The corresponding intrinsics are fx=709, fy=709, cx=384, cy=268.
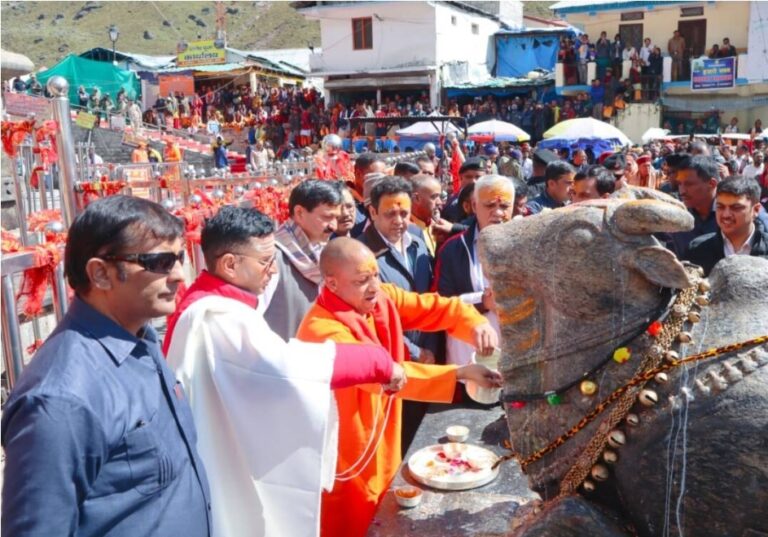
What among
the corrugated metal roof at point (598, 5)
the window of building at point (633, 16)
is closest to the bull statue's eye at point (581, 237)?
the corrugated metal roof at point (598, 5)

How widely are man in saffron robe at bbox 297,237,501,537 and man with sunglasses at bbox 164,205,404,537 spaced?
35 cm

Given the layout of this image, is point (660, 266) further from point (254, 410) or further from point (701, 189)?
point (701, 189)

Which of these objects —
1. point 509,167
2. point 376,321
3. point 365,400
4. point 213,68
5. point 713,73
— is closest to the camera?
point 365,400

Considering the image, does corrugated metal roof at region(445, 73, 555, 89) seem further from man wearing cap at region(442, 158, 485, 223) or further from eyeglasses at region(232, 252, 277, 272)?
eyeglasses at region(232, 252, 277, 272)

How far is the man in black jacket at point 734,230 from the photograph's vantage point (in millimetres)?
3422

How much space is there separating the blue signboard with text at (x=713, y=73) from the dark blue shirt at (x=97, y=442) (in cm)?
2384

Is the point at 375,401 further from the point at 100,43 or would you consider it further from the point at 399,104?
the point at 100,43

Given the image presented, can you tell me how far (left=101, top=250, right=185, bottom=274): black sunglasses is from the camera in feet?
5.52

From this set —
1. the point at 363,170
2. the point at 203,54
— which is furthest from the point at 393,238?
the point at 203,54

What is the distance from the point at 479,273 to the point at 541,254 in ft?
6.83

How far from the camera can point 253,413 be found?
2.19 metres

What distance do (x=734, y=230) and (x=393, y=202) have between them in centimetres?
173

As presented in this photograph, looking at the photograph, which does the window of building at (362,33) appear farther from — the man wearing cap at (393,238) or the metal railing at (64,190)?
the man wearing cap at (393,238)

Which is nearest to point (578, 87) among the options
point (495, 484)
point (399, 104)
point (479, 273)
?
point (399, 104)
